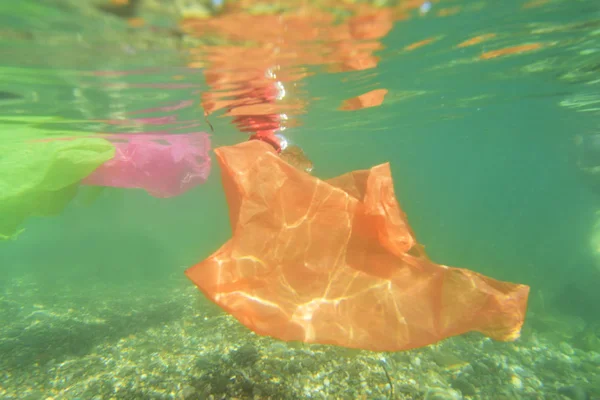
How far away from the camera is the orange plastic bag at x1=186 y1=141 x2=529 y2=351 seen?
4.17 metres

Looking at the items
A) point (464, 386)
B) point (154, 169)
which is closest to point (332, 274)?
point (464, 386)

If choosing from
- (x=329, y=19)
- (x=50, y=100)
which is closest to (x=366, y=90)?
(x=329, y=19)

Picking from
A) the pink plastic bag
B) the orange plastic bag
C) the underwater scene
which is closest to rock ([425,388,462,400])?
the underwater scene

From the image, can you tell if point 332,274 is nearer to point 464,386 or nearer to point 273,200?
point 273,200

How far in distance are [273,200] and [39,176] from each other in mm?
6851

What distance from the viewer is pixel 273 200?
4824mm

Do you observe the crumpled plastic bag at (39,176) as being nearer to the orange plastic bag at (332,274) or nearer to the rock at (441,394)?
the orange plastic bag at (332,274)

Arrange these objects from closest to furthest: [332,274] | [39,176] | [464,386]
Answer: [332,274]
[464,386]
[39,176]

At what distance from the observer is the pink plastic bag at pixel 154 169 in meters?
9.35

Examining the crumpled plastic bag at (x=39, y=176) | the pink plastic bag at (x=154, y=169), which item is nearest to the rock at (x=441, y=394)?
the pink plastic bag at (x=154, y=169)

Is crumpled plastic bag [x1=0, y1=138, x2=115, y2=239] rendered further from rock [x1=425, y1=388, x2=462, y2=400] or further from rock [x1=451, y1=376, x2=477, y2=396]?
rock [x1=451, y1=376, x2=477, y2=396]

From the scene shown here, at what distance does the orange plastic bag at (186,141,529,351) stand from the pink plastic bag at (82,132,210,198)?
5837 mm

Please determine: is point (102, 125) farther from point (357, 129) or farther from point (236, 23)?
point (357, 129)

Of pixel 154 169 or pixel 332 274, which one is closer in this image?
pixel 332 274
